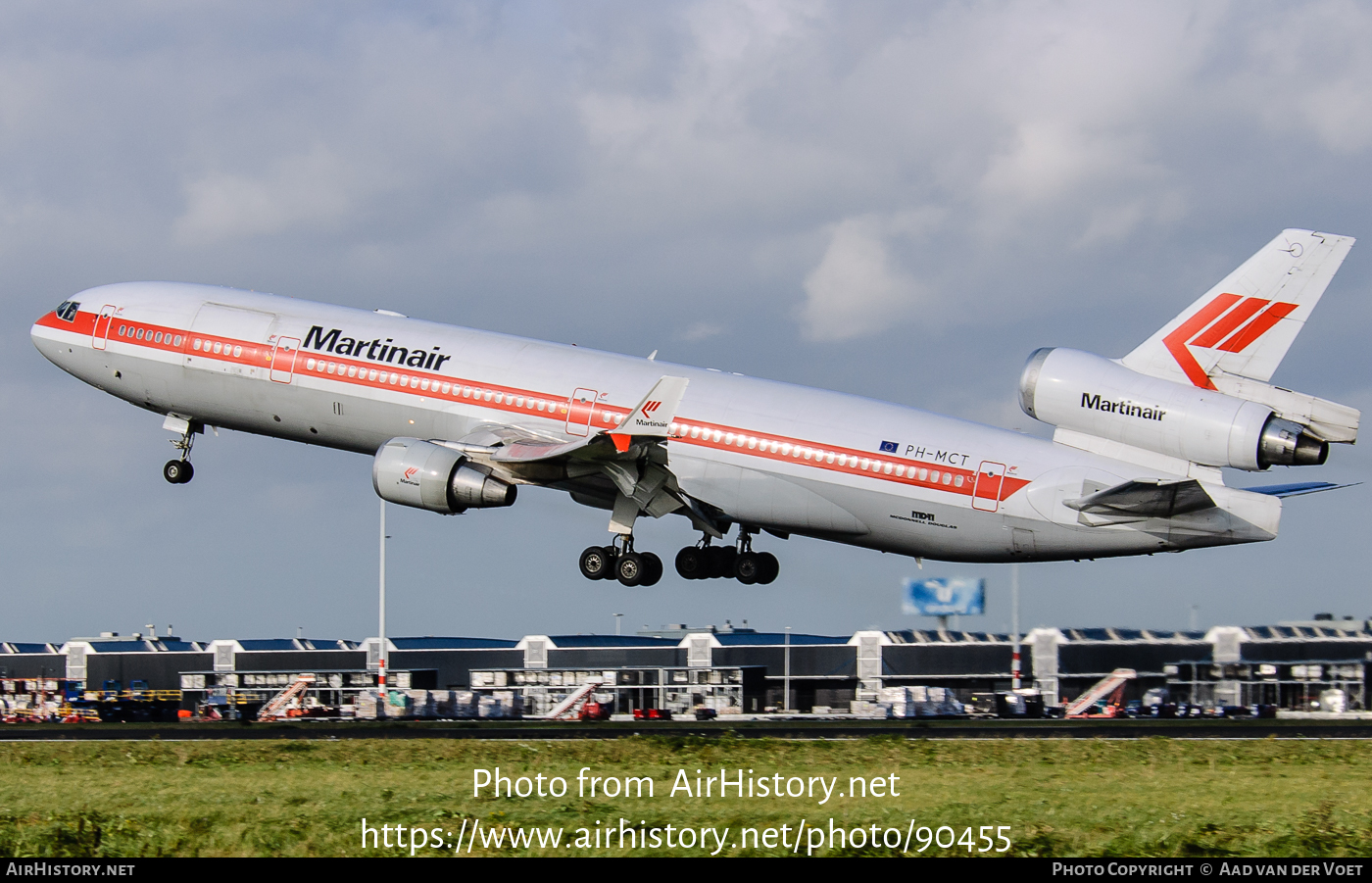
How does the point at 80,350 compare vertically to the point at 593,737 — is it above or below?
above

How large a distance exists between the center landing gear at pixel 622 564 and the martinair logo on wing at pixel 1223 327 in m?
15.6

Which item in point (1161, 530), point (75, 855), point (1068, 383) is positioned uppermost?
point (1068, 383)

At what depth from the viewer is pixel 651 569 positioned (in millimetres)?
44062

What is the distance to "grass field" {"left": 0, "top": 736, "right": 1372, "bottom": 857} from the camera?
23938mm

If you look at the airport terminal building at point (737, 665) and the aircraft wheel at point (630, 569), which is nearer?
the aircraft wheel at point (630, 569)

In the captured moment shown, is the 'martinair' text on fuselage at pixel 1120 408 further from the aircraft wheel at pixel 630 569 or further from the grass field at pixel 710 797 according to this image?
the aircraft wheel at pixel 630 569

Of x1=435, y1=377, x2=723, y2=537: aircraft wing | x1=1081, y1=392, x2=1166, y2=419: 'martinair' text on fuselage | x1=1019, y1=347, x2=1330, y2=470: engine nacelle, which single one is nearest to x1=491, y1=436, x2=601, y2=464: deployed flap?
x1=435, y1=377, x2=723, y2=537: aircraft wing

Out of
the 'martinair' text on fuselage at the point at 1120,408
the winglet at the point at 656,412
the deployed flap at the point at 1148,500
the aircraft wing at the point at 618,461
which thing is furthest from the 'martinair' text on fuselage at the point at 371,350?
the deployed flap at the point at 1148,500

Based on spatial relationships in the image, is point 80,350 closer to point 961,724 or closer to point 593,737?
point 593,737

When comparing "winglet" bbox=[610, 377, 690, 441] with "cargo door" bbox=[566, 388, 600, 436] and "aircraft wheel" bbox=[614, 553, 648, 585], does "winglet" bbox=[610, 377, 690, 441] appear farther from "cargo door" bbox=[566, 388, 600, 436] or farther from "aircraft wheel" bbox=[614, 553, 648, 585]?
"aircraft wheel" bbox=[614, 553, 648, 585]

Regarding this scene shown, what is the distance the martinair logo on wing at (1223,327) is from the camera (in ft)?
123
